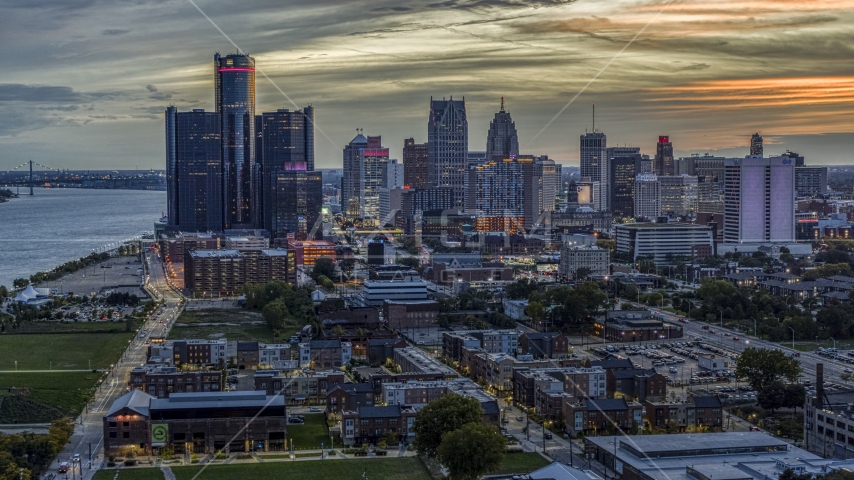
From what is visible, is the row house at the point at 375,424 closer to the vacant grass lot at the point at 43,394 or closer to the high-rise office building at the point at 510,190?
the vacant grass lot at the point at 43,394

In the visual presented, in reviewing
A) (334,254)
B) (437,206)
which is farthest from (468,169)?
(334,254)

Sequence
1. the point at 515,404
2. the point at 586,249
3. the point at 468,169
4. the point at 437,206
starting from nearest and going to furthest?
the point at 515,404 → the point at 586,249 → the point at 437,206 → the point at 468,169

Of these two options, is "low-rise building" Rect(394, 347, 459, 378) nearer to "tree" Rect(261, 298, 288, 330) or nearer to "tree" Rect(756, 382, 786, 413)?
"tree" Rect(756, 382, 786, 413)

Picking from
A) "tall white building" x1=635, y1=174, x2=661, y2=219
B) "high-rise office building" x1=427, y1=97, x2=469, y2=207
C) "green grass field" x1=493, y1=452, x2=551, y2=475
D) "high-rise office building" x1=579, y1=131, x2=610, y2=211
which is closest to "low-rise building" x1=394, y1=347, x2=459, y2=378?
"green grass field" x1=493, y1=452, x2=551, y2=475

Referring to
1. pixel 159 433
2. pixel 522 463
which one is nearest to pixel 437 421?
pixel 522 463

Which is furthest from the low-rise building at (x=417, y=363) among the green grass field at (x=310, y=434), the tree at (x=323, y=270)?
the tree at (x=323, y=270)

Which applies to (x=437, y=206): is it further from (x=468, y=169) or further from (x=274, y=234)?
(x=274, y=234)
